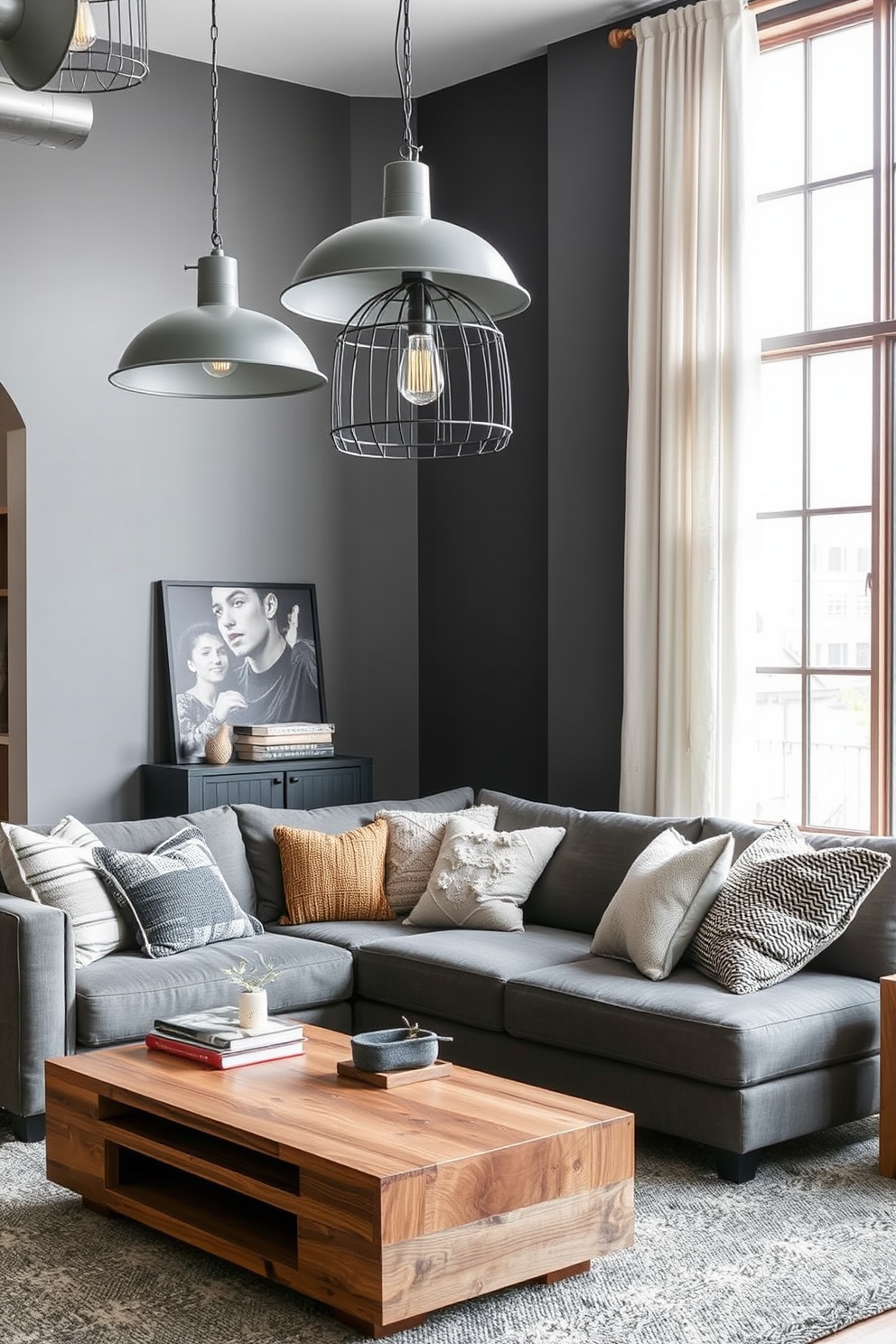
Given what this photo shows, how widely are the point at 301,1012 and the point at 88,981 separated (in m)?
0.70

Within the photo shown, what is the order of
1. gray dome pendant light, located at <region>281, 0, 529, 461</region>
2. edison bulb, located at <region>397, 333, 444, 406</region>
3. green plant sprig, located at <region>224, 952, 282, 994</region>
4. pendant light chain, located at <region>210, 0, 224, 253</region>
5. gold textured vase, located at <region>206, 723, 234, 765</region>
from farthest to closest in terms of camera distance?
1. gold textured vase, located at <region>206, 723, 234, 765</region>
2. green plant sprig, located at <region>224, 952, 282, 994</region>
3. pendant light chain, located at <region>210, 0, 224, 253</region>
4. edison bulb, located at <region>397, 333, 444, 406</region>
5. gray dome pendant light, located at <region>281, 0, 529, 461</region>

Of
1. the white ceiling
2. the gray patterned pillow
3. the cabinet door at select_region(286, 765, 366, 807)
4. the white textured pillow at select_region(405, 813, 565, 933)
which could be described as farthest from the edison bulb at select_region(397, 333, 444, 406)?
the cabinet door at select_region(286, 765, 366, 807)

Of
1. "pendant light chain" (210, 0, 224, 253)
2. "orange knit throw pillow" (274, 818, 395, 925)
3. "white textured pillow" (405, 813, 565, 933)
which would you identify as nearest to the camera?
"pendant light chain" (210, 0, 224, 253)

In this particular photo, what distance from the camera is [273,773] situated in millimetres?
5836

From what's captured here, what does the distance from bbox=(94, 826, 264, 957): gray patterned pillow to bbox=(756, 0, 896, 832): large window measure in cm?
190

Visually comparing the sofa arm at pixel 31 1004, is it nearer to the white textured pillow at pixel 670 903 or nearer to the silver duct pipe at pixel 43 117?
the white textured pillow at pixel 670 903

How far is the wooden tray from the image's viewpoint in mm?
3328

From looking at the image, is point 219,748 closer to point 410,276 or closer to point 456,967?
point 456,967

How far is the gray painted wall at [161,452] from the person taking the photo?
5625 mm

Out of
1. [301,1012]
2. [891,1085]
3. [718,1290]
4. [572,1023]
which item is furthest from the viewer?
[301,1012]

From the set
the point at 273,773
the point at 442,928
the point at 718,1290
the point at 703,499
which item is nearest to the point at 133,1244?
the point at 718,1290

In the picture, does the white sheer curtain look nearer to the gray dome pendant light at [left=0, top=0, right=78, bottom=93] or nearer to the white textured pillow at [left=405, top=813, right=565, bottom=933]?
the white textured pillow at [left=405, top=813, right=565, bottom=933]

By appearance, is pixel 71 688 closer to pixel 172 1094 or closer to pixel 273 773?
pixel 273 773

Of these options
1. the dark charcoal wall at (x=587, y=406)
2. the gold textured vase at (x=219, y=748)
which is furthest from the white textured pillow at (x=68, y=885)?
the dark charcoal wall at (x=587, y=406)
